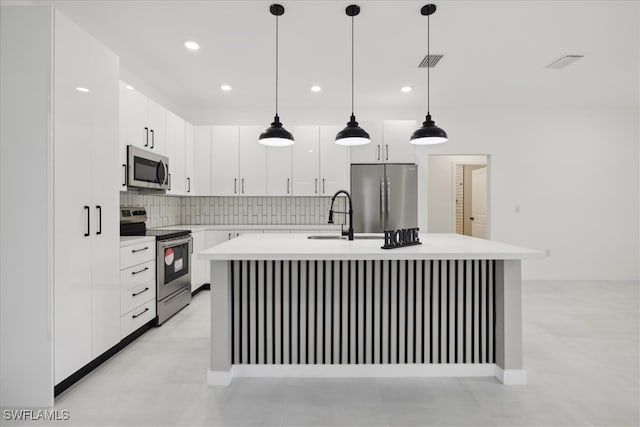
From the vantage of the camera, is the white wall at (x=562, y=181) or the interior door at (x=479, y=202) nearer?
the white wall at (x=562, y=181)

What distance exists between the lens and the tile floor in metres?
1.93

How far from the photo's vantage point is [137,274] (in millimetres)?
3092

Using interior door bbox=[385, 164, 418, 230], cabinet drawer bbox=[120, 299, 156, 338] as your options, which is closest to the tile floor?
cabinet drawer bbox=[120, 299, 156, 338]

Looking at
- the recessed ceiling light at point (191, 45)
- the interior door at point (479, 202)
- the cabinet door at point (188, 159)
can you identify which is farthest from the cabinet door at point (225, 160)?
the interior door at point (479, 202)

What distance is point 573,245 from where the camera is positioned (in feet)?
18.3

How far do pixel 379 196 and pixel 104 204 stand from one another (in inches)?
137

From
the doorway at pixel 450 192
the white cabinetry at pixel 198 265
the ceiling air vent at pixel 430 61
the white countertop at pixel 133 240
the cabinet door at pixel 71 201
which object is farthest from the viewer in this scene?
the doorway at pixel 450 192

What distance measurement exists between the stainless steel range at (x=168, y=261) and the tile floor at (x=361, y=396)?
636 millimetres

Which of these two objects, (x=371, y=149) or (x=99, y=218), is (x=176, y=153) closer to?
(x=99, y=218)

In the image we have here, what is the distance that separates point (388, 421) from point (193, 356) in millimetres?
1611

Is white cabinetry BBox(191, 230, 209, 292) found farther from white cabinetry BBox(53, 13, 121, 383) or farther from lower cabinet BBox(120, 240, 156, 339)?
white cabinetry BBox(53, 13, 121, 383)

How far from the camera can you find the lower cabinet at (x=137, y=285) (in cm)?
287

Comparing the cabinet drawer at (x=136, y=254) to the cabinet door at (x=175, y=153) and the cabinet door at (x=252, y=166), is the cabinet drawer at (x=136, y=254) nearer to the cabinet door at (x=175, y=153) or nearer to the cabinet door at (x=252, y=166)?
the cabinet door at (x=175, y=153)

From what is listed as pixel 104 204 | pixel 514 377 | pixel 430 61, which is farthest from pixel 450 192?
pixel 104 204
